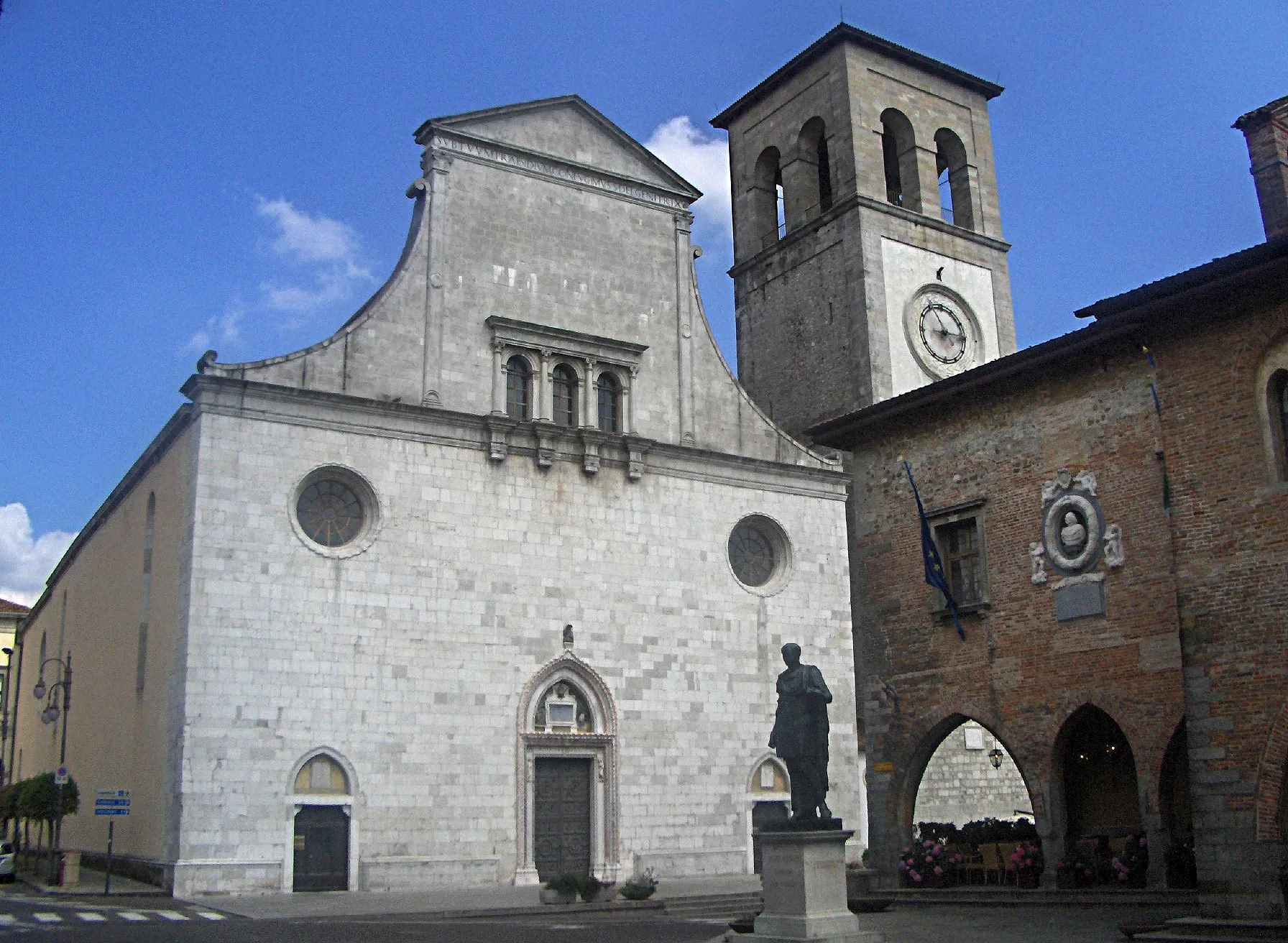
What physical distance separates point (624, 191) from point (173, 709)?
14222mm

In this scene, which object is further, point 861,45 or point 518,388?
point 861,45

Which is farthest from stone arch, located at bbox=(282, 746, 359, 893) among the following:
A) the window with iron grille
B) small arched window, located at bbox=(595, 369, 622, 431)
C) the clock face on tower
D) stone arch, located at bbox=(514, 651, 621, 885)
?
the clock face on tower

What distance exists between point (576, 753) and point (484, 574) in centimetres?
376

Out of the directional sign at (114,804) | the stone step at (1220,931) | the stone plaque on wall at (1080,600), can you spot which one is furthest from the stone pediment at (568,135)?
the stone step at (1220,931)

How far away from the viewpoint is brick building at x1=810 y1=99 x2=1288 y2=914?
15117 mm

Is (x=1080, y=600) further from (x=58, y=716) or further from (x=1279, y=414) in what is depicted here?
(x=58, y=716)

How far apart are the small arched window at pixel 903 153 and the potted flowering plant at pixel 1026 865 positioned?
20656 mm

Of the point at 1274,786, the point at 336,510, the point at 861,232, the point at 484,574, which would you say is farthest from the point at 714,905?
the point at 861,232

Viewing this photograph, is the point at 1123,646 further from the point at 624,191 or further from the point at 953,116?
the point at 953,116

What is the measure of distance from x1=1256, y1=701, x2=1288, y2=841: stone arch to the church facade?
497 inches

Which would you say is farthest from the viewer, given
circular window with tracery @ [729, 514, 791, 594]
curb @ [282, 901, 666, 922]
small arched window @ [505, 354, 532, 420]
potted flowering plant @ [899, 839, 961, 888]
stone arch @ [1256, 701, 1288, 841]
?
circular window with tracery @ [729, 514, 791, 594]

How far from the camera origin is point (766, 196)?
3941 cm

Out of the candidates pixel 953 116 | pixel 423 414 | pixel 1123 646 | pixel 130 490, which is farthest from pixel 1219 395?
pixel 953 116

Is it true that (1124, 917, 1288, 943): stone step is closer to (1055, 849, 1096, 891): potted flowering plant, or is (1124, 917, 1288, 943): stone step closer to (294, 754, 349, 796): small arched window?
(1055, 849, 1096, 891): potted flowering plant
